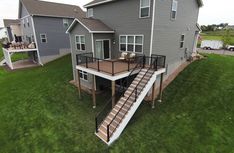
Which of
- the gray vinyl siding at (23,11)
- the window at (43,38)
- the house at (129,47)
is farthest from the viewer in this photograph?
the gray vinyl siding at (23,11)

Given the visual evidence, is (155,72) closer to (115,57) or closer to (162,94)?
(162,94)

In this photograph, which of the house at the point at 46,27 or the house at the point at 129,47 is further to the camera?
the house at the point at 46,27

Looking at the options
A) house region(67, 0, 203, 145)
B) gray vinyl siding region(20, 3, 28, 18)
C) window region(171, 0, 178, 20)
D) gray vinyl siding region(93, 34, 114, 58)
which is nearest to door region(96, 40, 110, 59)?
house region(67, 0, 203, 145)

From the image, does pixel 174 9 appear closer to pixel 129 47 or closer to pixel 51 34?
pixel 129 47

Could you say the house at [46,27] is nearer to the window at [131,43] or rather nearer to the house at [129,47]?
the house at [129,47]

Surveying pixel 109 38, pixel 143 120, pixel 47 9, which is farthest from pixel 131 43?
pixel 47 9

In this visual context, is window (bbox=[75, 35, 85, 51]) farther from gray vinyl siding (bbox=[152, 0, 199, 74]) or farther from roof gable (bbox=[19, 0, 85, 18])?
roof gable (bbox=[19, 0, 85, 18])

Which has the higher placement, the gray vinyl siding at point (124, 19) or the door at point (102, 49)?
the gray vinyl siding at point (124, 19)

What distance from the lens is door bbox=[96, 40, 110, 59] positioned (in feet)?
42.5

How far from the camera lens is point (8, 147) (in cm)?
869

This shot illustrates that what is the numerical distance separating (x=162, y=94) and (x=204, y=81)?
3.84 m

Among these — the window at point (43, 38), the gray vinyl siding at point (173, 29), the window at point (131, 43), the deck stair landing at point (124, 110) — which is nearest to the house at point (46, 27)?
the window at point (43, 38)

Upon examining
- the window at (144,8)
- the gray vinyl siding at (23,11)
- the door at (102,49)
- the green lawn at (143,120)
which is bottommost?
the green lawn at (143,120)

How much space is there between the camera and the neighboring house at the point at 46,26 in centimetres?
2255
